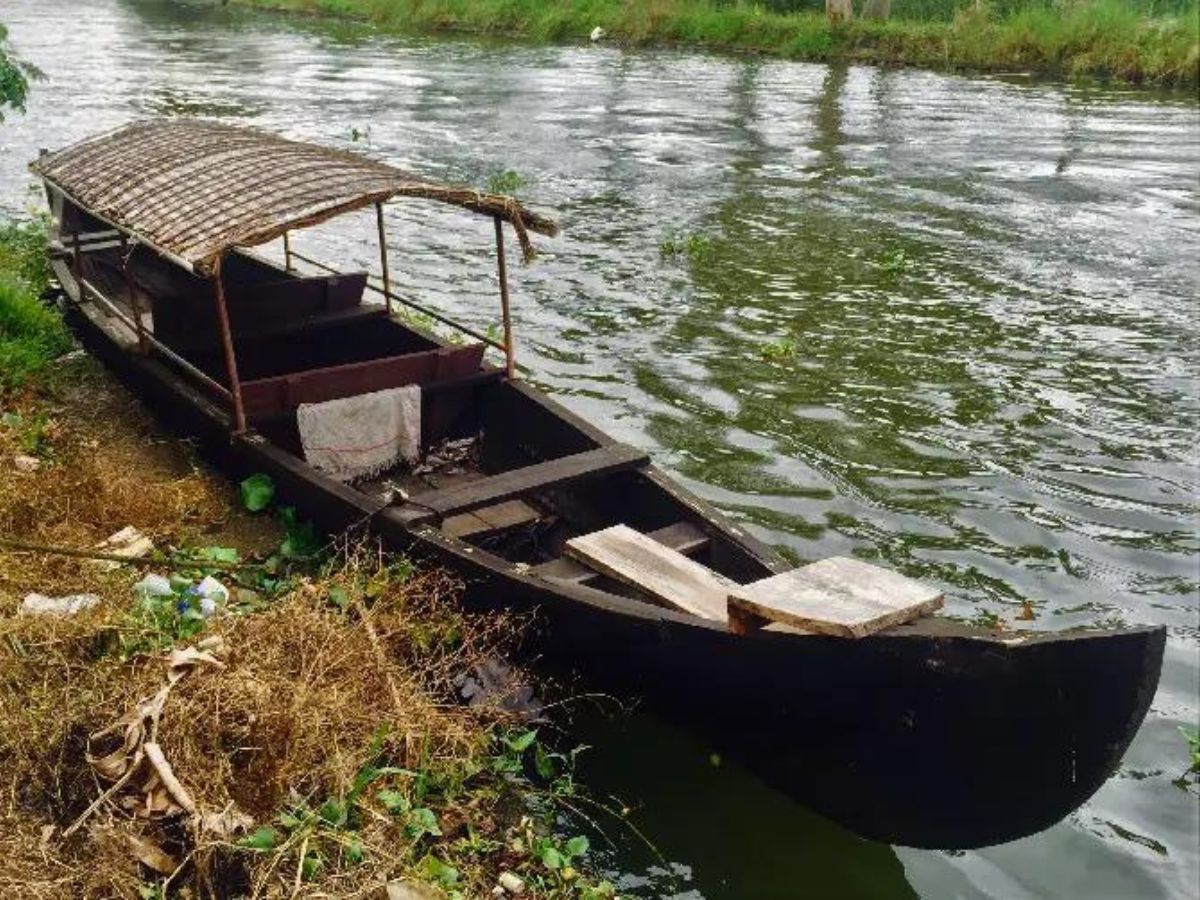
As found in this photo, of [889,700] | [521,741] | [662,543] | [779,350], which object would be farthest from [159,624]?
[779,350]

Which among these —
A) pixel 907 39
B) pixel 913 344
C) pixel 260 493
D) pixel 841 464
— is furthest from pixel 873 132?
pixel 260 493

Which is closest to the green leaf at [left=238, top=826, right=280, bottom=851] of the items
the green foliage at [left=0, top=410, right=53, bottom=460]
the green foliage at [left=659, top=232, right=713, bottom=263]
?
the green foliage at [left=0, top=410, right=53, bottom=460]

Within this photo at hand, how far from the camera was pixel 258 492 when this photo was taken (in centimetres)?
711

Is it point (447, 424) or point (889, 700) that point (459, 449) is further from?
point (889, 700)

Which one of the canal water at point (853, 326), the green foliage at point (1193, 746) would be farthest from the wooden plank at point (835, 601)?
the green foliage at point (1193, 746)

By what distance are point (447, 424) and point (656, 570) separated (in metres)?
2.86

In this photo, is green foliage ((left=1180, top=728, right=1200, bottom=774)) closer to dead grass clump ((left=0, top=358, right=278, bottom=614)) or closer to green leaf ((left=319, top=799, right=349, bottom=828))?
green leaf ((left=319, top=799, right=349, bottom=828))

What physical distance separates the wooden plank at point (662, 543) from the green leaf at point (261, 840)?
5.97ft

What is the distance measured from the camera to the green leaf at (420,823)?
4523mm

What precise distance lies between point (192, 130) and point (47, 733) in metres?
5.92

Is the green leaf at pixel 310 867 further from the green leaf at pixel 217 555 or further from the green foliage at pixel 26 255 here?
the green foliage at pixel 26 255

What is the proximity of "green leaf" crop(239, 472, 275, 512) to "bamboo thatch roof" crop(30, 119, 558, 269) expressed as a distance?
1.39 m

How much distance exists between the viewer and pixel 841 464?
8.85m

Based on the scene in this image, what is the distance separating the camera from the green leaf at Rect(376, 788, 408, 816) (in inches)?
178
